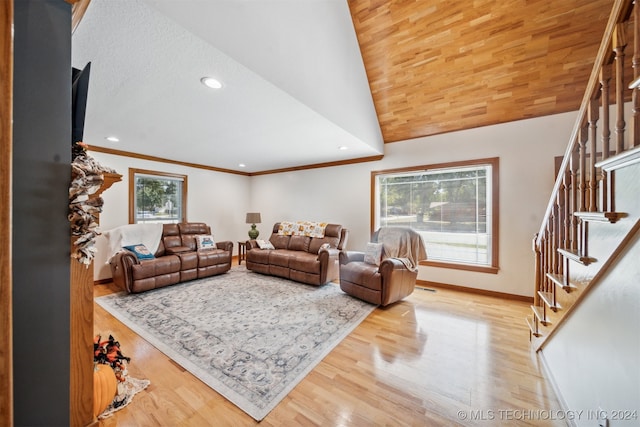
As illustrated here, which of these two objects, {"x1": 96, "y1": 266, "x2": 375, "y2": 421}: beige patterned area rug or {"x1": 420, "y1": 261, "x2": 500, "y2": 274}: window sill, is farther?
{"x1": 420, "y1": 261, "x2": 500, "y2": 274}: window sill

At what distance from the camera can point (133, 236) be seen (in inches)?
152

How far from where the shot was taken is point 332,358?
1.95m

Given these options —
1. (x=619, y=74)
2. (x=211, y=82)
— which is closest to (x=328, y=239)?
(x=211, y=82)

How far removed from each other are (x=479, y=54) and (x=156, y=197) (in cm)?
577

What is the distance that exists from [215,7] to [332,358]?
8.97 feet

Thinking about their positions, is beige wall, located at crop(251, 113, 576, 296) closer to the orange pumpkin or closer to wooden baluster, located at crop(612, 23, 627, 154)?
wooden baluster, located at crop(612, 23, 627, 154)

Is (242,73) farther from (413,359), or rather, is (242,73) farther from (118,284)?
(118,284)

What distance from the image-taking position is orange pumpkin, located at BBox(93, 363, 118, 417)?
1250mm

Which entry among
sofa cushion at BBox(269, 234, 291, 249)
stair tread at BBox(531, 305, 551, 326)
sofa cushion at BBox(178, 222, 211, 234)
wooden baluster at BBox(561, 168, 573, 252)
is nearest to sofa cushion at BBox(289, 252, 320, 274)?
sofa cushion at BBox(269, 234, 291, 249)

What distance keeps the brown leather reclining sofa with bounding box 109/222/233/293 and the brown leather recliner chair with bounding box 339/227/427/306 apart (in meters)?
2.38

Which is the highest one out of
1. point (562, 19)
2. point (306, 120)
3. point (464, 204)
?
point (562, 19)

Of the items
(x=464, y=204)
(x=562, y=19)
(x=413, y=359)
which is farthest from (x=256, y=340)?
(x=562, y=19)

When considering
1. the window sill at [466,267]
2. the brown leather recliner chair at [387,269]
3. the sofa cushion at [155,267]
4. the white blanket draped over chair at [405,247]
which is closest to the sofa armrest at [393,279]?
the brown leather recliner chair at [387,269]

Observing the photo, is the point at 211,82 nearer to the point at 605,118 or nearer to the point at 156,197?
the point at 605,118
